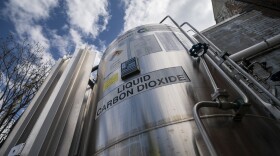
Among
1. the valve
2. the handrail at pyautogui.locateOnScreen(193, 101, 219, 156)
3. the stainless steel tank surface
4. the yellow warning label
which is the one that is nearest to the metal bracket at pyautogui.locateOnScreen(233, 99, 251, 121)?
the stainless steel tank surface

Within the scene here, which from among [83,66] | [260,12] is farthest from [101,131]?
[260,12]

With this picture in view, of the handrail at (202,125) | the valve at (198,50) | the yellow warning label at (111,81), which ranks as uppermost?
the valve at (198,50)

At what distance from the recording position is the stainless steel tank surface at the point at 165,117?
1938mm

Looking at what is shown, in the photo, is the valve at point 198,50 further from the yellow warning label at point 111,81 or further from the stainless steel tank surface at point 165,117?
Result: the yellow warning label at point 111,81

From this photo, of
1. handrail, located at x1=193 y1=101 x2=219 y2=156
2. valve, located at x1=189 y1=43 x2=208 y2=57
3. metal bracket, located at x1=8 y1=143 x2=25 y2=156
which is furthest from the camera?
valve, located at x1=189 y1=43 x2=208 y2=57

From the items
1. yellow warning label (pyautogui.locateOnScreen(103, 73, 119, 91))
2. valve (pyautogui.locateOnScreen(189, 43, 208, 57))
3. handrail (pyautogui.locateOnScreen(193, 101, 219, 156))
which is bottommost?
handrail (pyautogui.locateOnScreen(193, 101, 219, 156))

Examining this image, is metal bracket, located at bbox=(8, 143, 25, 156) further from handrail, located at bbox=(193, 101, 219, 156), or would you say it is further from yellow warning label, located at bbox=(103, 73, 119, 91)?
handrail, located at bbox=(193, 101, 219, 156)

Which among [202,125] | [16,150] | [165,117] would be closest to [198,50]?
[165,117]

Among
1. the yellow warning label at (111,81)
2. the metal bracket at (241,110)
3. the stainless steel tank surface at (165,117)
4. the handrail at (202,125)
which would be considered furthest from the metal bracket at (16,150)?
the metal bracket at (241,110)

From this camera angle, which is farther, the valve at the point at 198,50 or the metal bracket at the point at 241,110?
the valve at the point at 198,50

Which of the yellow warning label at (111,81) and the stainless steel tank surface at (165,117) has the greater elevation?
the yellow warning label at (111,81)

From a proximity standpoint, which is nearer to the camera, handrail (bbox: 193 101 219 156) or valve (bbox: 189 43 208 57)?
handrail (bbox: 193 101 219 156)

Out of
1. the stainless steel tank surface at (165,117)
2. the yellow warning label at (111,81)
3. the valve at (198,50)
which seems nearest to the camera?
the stainless steel tank surface at (165,117)

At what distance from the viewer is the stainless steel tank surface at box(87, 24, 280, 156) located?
6.36 feet
